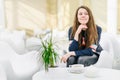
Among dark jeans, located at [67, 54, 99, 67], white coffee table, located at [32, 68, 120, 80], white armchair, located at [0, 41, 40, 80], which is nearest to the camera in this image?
white coffee table, located at [32, 68, 120, 80]

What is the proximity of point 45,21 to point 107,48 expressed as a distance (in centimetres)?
406

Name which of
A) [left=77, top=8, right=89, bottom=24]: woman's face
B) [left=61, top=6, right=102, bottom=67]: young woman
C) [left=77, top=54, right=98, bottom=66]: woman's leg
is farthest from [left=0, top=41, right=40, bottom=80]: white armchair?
[left=77, top=8, right=89, bottom=24]: woman's face

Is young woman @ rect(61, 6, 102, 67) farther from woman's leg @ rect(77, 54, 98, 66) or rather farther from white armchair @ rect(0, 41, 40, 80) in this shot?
white armchair @ rect(0, 41, 40, 80)

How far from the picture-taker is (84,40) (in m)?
3.36

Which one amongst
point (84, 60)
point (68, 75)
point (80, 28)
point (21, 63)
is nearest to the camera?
point (68, 75)

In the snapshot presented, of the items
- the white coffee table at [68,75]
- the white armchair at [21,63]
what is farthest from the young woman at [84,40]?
the white coffee table at [68,75]

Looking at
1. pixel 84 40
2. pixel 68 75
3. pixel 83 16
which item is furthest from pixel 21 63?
pixel 68 75

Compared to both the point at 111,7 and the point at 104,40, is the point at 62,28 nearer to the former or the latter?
the point at 111,7

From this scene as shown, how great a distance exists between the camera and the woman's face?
10.9ft

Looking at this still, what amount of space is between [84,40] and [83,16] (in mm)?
314

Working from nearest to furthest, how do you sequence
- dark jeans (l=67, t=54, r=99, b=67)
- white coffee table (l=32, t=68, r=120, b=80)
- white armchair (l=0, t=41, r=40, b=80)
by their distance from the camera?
white coffee table (l=32, t=68, r=120, b=80) < dark jeans (l=67, t=54, r=99, b=67) < white armchair (l=0, t=41, r=40, b=80)

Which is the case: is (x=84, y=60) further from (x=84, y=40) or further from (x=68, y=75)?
(x=68, y=75)

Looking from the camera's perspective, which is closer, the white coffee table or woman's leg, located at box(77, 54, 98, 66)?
the white coffee table

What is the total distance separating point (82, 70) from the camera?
2543 millimetres
